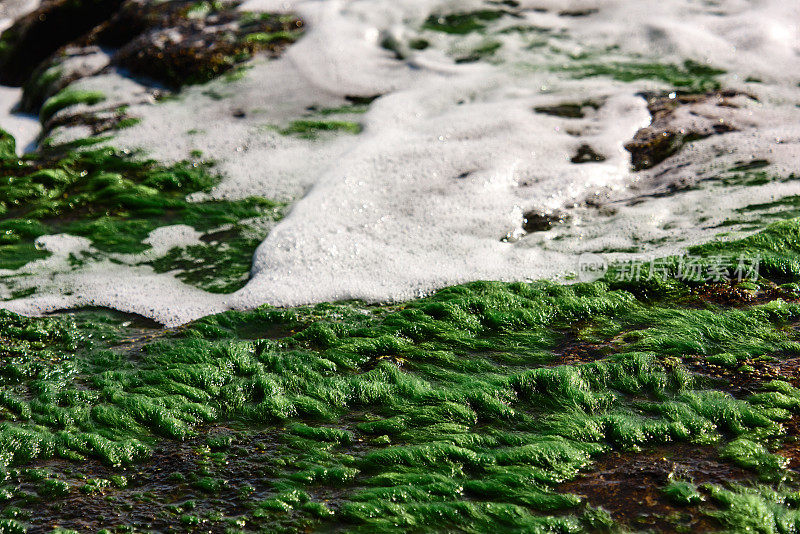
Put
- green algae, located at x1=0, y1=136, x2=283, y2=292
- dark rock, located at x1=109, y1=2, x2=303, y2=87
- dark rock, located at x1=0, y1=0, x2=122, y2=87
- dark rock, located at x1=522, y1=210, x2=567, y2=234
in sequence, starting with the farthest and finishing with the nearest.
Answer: dark rock, located at x1=0, y1=0, x2=122, y2=87 < dark rock, located at x1=109, y1=2, x2=303, y2=87 < dark rock, located at x1=522, y1=210, x2=567, y2=234 < green algae, located at x1=0, y1=136, x2=283, y2=292

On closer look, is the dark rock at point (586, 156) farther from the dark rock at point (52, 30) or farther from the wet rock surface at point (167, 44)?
the dark rock at point (52, 30)

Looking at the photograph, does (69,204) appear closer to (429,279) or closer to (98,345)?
(98,345)

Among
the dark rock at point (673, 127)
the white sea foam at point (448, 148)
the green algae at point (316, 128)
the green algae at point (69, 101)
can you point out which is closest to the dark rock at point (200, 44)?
the white sea foam at point (448, 148)

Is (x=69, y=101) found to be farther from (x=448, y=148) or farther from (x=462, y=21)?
(x=462, y=21)

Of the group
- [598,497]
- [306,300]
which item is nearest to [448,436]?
[598,497]

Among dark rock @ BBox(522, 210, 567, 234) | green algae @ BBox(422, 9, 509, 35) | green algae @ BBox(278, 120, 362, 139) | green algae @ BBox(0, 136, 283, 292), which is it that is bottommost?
dark rock @ BBox(522, 210, 567, 234)

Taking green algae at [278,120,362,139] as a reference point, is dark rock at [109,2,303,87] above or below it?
above

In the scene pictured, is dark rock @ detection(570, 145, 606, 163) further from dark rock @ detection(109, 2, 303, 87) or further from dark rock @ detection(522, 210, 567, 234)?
dark rock @ detection(109, 2, 303, 87)

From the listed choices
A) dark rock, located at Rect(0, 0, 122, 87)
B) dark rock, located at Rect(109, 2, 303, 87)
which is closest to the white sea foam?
dark rock, located at Rect(109, 2, 303, 87)

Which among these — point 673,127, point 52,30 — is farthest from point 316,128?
point 52,30
